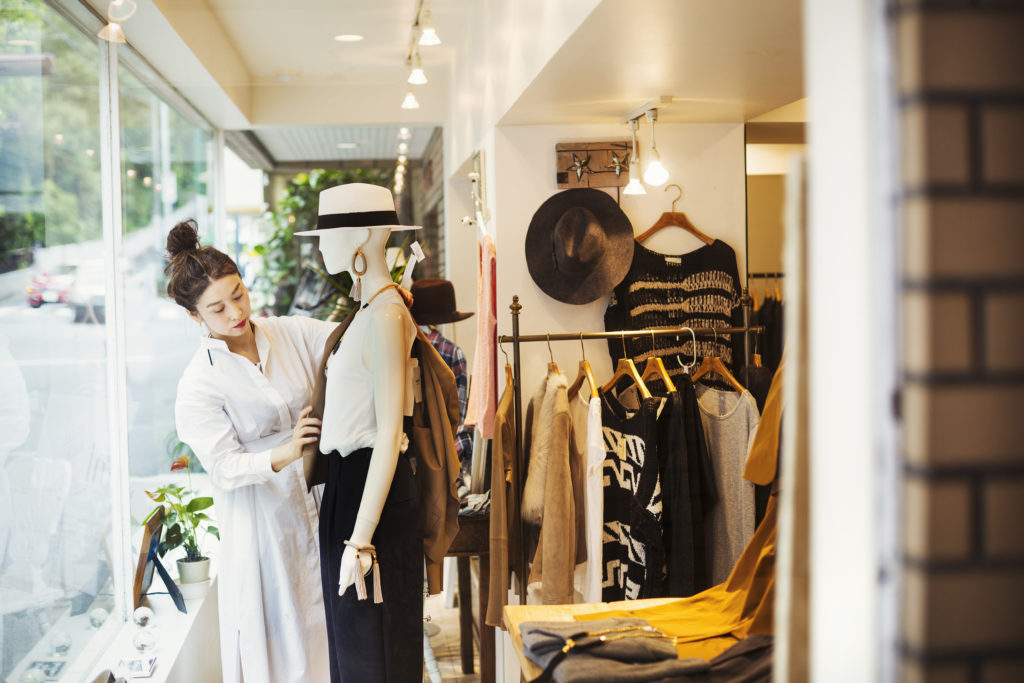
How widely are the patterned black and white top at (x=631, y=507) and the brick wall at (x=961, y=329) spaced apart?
161 cm

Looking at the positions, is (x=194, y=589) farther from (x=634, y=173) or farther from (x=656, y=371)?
(x=634, y=173)

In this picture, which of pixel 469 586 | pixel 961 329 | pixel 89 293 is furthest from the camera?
pixel 469 586

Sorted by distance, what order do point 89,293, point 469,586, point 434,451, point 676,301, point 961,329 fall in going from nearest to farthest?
point 961,329
point 434,451
point 89,293
point 676,301
point 469,586

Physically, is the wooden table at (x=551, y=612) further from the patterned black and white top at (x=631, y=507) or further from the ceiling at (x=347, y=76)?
the ceiling at (x=347, y=76)

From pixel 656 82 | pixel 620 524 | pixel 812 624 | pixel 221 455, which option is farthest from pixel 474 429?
pixel 812 624

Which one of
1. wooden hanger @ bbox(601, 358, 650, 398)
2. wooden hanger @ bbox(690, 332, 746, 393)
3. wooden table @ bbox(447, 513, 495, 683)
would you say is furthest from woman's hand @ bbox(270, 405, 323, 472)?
wooden hanger @ bbox(690, 332, 746, 393)

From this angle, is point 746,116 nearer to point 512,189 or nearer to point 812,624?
→ point 512,189

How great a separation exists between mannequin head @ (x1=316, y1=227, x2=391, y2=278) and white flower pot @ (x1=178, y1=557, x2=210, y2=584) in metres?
1.11

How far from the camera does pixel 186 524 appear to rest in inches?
101

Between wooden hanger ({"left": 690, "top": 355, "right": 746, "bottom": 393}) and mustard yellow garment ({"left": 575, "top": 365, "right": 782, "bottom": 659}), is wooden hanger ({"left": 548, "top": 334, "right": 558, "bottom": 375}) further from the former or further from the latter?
mustard yellow garment ({"left": 575, "top": 365, "right": 782, "bottom": 659})

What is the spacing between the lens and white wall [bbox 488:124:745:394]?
271cm

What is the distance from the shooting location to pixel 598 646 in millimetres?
1527

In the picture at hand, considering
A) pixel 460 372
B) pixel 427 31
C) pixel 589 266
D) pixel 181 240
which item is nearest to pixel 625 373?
pixel 589 266

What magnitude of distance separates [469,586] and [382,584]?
1.22 meters
